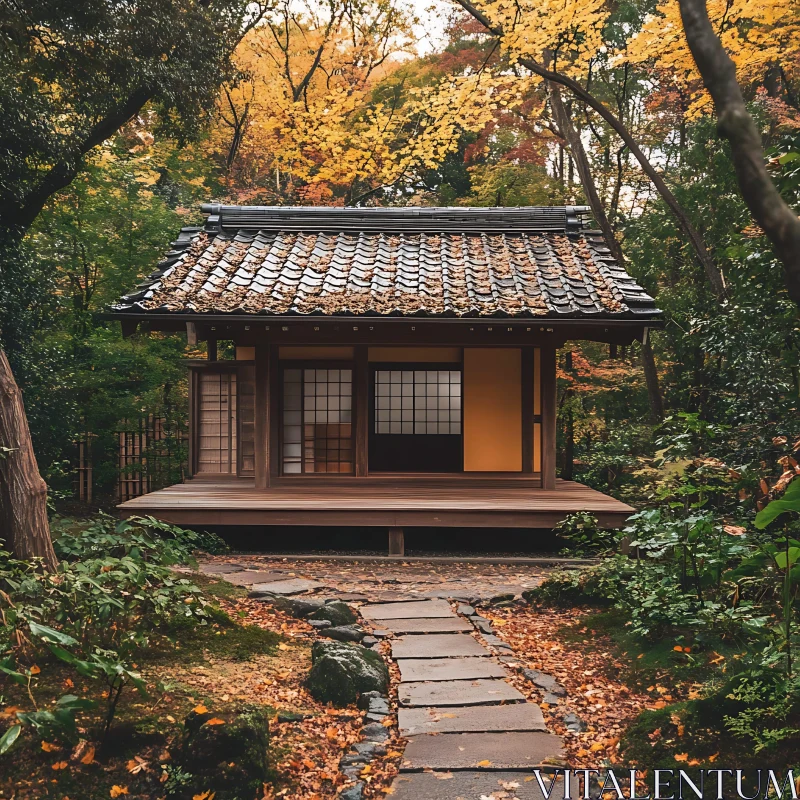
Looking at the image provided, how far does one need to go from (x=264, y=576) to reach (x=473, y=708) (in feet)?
13.3

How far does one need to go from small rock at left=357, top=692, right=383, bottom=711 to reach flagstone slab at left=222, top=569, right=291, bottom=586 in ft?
10.3

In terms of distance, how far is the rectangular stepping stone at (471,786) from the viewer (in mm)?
3684

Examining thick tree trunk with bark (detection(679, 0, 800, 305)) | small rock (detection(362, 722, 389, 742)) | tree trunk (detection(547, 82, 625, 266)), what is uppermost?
tree trunk (detection(547, 82, 625, 266))

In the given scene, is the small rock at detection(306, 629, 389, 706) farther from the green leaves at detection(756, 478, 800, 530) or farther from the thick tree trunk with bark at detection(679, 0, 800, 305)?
the thick tree trunk with bark at detection(679, 0, 800, 305)

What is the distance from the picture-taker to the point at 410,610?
7.08 meters

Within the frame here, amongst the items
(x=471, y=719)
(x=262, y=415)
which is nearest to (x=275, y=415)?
(x=262, y=415)

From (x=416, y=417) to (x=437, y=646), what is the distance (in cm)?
674

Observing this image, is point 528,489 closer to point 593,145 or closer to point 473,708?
point 473,708

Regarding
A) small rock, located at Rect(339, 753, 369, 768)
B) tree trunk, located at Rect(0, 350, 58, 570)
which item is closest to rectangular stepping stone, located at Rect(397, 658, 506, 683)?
small rock, located at Rect(339, 753, 369, 768)

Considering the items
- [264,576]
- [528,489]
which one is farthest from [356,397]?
[264,576]

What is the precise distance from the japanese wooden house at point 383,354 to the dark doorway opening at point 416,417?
1.0 inches

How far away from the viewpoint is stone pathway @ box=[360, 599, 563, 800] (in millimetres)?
3803

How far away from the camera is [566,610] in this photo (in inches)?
278

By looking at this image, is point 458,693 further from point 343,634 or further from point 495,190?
point 495,190
